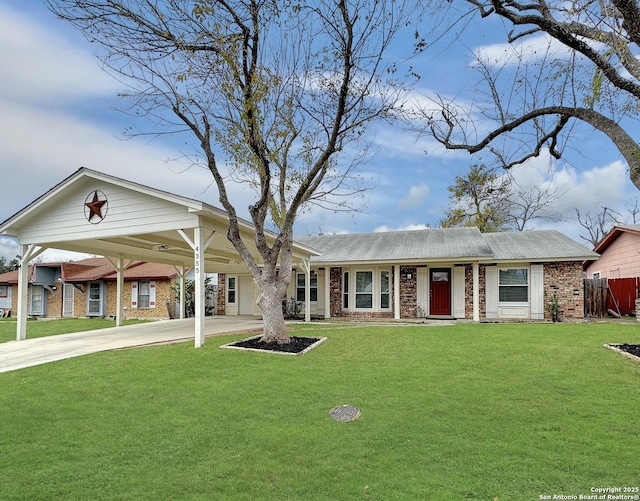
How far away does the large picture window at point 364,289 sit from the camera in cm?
1881

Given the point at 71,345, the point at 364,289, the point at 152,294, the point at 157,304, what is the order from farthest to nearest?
the point at 152,294 < the point at 157,304 < the point at 364,289 < the point at 71,345

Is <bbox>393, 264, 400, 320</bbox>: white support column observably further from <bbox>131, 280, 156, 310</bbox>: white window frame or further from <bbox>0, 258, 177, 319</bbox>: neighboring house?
<bbox>131, 280, 156, 310</bbox>: white window frame

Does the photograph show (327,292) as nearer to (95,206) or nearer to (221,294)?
(221,294)

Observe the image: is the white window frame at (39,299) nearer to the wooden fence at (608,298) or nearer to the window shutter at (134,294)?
the window shutter at (134,294)

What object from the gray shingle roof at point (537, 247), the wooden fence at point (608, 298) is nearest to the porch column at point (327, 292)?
the gray shingle roof at point (537, 247)

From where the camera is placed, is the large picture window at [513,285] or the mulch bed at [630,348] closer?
the mulch bed at [630,348]

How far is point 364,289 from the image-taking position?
1894 centimetres

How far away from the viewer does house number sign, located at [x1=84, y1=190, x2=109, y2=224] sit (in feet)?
36.5

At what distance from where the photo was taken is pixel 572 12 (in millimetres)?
5895

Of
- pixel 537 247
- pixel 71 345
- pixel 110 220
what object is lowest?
pixel 71 345

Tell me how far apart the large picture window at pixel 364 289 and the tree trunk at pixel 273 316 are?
9485mm

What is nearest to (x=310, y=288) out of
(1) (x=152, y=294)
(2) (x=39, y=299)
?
(1) (x=152, y=294)

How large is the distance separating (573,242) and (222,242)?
14.6 metres

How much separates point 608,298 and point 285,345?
1548 centimetres
